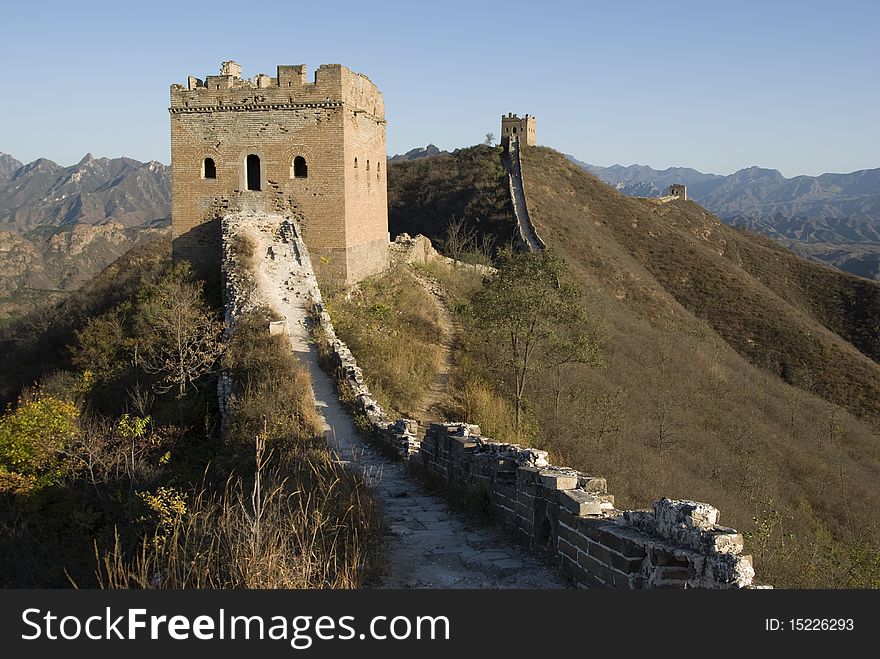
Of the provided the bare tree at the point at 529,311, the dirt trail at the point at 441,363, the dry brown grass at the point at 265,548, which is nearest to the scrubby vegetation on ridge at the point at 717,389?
the dirt trail at the point at 441,363

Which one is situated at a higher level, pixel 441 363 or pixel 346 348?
pixel 346 348

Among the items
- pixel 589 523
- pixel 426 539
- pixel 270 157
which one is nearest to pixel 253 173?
pixel 270 157

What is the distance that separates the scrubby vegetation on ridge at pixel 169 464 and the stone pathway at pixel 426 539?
1.14 feet

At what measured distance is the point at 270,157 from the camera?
17.6m

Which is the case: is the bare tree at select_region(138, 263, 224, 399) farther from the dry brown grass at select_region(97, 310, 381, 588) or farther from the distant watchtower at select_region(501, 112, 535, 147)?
the distant watchtower at select_region(501, 112, 535, 147)

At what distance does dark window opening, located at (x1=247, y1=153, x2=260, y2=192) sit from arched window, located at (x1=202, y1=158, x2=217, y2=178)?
780mm

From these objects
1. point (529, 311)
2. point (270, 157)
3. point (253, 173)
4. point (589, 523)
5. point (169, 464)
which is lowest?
point (169, 464)

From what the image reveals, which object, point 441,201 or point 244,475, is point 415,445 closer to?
point 244,475

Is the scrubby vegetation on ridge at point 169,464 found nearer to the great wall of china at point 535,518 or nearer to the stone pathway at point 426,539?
the stone pathway at point 426,539

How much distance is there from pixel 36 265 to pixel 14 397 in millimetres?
114136

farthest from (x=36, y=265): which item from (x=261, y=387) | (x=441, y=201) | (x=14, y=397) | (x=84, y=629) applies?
(x=84, y=629)

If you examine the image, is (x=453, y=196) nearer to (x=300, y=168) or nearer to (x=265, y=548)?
(x=300, y=168)

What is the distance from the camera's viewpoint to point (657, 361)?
84.0 ft

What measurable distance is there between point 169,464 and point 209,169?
30.3 ft
